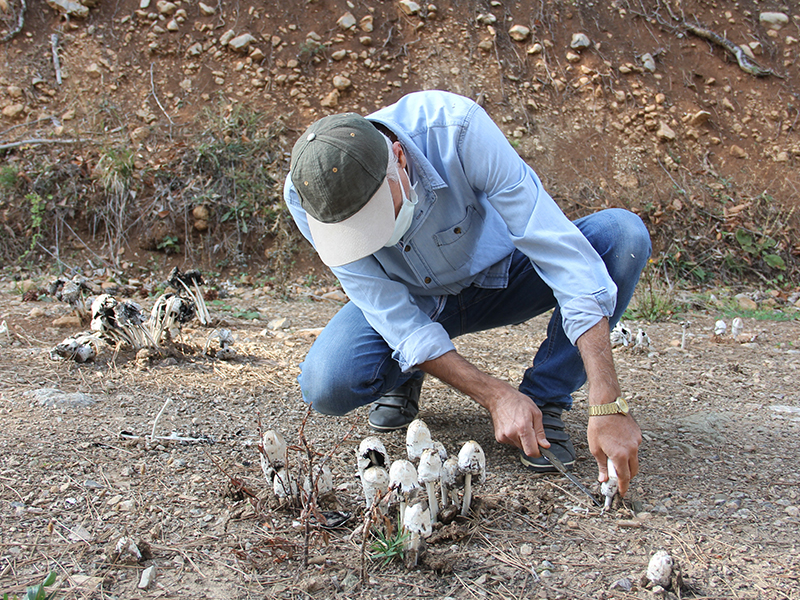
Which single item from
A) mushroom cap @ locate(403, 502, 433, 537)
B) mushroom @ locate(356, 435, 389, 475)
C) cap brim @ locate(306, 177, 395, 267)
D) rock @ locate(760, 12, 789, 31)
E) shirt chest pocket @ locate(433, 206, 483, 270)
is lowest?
mushroom cap @ locate(403, 502, 433, 537)

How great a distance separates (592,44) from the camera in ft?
20.7

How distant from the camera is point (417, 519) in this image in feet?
5.05

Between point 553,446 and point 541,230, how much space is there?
2.47 ft

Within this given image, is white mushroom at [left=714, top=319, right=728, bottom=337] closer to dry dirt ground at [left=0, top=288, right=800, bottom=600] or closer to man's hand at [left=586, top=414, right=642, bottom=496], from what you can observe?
dry dirt ground at [left=0, top=288, right=800, bottom=600]

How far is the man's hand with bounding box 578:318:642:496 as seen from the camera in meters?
1.65

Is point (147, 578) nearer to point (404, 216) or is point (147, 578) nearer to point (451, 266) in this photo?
point (404, 216)

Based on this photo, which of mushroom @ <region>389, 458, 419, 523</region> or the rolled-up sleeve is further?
the rolled-up sleeve

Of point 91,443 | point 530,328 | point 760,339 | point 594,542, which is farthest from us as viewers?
point 530,328

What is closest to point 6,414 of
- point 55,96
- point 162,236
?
point 162,236

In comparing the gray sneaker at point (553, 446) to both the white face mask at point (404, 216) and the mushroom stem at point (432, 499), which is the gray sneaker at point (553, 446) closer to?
the mushroom stem at point (432, 499)

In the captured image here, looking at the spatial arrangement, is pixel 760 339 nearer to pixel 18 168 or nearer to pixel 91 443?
pixel 91 443

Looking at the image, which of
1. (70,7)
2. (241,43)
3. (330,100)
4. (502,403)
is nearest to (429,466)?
(502,403)

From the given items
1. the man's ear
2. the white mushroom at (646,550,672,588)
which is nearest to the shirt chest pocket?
the man's ear

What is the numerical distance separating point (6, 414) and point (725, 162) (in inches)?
241
